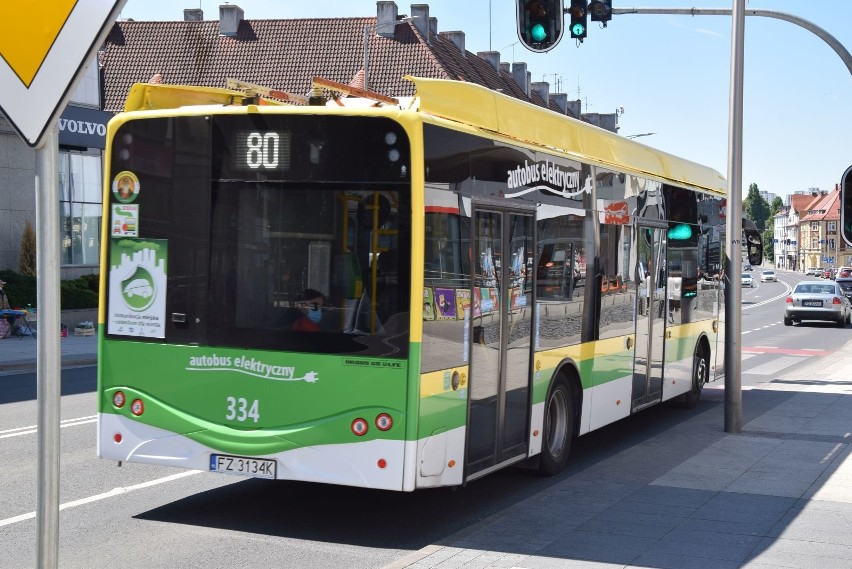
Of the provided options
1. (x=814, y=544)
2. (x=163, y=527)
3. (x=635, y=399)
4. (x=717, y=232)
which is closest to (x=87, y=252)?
(x=717, y=232)

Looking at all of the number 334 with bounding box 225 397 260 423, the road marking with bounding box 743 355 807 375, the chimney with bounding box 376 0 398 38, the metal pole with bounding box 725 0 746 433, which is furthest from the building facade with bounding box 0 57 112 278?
the chimney with bounding box 376 0 398 38

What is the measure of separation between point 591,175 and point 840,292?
34.9 meters

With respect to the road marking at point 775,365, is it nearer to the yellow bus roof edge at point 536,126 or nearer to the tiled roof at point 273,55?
the yellow bus roof edge at point 536,126

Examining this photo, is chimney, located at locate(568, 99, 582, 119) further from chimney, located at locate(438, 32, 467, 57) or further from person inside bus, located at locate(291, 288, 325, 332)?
person inside bus, located at locate(291, 288, 325, 332)

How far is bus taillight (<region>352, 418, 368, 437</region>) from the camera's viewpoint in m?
7.53

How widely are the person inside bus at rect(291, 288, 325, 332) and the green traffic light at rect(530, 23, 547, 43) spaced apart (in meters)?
6.33

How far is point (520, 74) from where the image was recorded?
77812 mm

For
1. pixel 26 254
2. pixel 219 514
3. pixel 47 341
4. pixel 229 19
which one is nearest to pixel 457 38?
pixel 229 19

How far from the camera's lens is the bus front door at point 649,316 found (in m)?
12.7

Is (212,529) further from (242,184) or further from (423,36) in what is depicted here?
(423,36)

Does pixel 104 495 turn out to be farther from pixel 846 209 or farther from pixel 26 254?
pixel 26 254

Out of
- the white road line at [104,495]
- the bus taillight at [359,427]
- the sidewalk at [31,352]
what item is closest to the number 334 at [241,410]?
the bus taillight at [359,427]

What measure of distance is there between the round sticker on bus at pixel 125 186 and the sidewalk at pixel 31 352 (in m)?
10.8

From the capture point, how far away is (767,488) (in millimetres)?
9516
